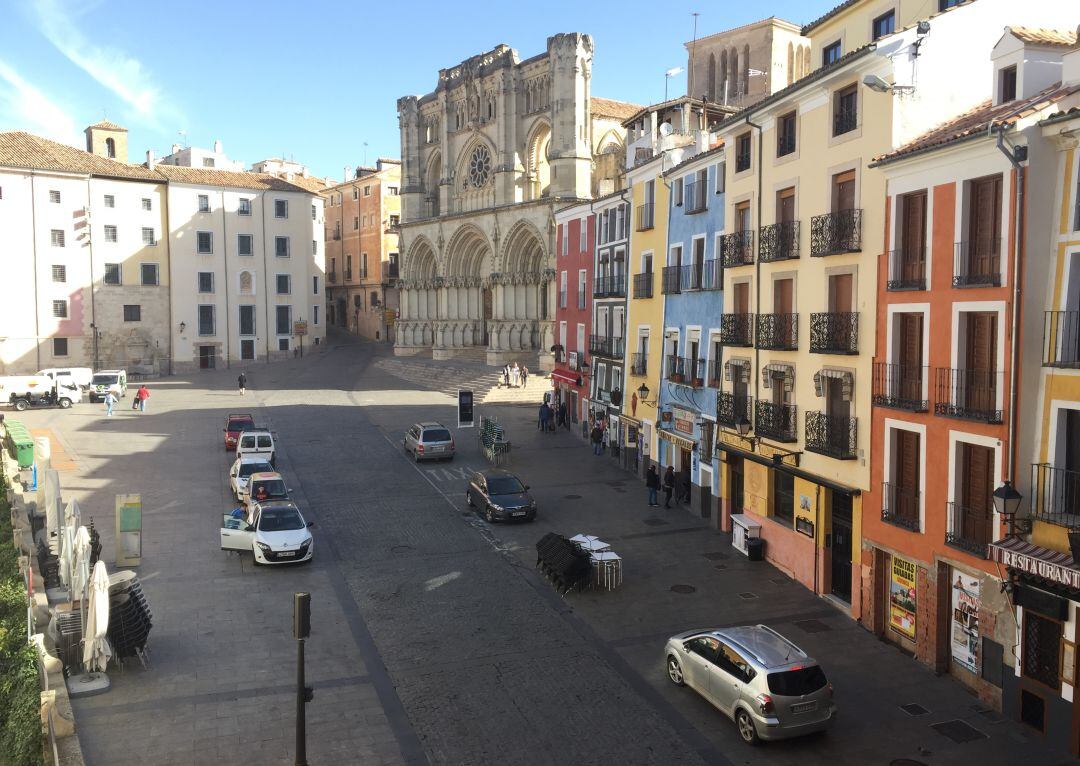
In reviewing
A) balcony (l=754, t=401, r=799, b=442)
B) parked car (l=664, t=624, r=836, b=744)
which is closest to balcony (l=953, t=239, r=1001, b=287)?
balcony (l=754, t=401, r=799, b=442)

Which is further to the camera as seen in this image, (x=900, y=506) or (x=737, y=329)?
(x=737, y=329)

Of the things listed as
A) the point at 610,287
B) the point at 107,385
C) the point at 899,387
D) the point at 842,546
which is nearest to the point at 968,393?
the point at 899,387

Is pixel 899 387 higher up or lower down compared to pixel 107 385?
higher up

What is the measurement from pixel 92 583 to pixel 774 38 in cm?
5466

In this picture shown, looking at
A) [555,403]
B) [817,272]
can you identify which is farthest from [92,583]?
[555,403]

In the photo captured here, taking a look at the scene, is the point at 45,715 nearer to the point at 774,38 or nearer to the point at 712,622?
the point at 712,622

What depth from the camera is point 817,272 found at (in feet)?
68.0

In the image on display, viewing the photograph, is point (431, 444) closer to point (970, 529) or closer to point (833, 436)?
point (833, 436)

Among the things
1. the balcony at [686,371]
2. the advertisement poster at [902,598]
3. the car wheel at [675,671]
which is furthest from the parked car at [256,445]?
the advertisement poster at [902,598]

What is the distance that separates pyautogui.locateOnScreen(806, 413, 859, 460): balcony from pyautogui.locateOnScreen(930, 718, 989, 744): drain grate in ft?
19.6

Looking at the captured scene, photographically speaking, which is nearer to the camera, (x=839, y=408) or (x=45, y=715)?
(x=45, y=715)

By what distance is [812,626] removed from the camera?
19.1m

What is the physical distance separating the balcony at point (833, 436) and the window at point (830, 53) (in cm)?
1191

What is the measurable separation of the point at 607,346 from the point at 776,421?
1565 cm
